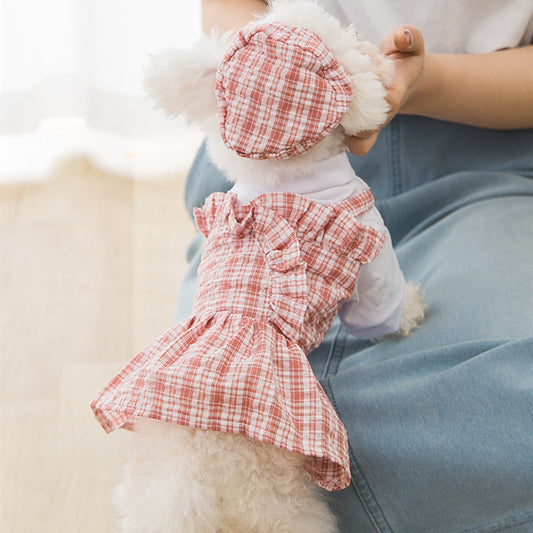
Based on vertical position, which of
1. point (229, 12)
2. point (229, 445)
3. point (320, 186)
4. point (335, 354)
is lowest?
point (335, 354)

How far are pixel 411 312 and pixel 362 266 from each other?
142 mm

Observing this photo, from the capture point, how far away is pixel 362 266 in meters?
0.81

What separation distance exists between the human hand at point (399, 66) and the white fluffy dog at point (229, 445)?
0.04m

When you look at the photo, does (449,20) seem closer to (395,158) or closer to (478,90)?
(478,90)

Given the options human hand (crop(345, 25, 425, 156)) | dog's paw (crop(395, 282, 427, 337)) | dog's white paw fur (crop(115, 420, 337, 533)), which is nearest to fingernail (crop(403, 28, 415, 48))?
human hand (crop(345, 25, 425, 156))

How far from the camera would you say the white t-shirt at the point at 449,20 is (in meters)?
1.01

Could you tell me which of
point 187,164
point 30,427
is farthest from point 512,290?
point 187,164

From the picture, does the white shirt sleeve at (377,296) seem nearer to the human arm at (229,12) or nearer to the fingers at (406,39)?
the fingers at (406,39)

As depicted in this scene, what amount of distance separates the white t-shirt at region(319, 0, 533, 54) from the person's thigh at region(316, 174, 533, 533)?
34cm

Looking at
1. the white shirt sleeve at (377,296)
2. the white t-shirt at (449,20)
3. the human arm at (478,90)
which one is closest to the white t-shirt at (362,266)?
the white shirt sleeve at (377,296)

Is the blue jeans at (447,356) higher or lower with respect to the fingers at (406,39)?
lower

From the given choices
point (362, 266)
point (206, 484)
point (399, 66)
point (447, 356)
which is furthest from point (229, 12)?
point (206, 484)

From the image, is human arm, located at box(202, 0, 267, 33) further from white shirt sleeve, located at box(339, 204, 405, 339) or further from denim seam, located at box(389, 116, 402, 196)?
white shirt sleeve, located at box(339, 204, 405, 339)

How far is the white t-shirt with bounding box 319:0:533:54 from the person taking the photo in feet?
3.30
